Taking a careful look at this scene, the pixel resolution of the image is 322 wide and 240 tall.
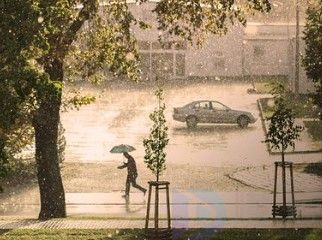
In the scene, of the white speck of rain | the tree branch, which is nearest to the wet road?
the tree branch

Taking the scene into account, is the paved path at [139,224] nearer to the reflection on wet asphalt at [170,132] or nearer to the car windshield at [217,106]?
the reflection on wet asphalt at [170,132]

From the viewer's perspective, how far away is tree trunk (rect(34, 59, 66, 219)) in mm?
16266

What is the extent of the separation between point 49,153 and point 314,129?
1918cm

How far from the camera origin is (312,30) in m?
26.7

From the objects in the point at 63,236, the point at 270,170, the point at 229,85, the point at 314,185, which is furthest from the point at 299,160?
the point at 229,85

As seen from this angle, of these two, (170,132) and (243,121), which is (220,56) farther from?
(170,132)

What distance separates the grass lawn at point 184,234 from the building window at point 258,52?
43212 mm

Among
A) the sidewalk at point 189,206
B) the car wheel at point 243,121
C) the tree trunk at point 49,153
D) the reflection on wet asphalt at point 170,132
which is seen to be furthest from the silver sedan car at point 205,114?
the tree trunk at point 49,153

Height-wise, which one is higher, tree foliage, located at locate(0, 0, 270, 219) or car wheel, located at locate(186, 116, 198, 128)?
tree foliage, located at locate(0, 0, 270, 219)

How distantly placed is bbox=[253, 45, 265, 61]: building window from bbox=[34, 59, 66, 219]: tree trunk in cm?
4098

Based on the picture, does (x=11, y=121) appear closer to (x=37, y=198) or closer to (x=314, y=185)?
(x=37, y=198)

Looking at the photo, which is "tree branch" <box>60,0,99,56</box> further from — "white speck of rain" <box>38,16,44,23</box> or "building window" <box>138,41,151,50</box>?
"building window" <box>138,41,151,50</box>

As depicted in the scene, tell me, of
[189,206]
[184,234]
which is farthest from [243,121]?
[184,234]

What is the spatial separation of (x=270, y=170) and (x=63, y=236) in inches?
474
